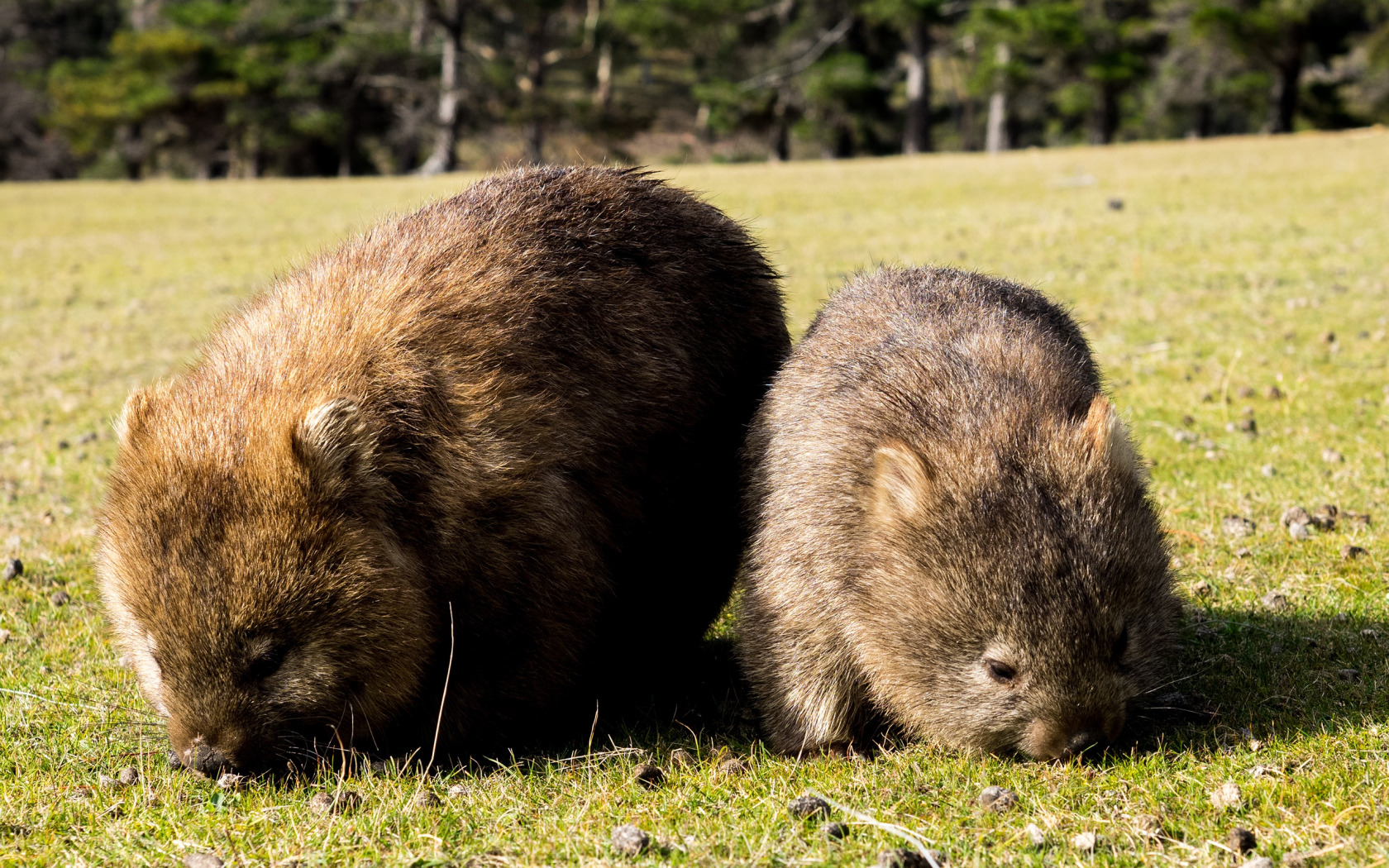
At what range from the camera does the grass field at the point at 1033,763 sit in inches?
Answer: 133

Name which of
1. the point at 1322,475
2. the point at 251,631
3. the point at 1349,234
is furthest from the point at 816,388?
the point at 1349,234

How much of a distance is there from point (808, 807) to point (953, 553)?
878mm

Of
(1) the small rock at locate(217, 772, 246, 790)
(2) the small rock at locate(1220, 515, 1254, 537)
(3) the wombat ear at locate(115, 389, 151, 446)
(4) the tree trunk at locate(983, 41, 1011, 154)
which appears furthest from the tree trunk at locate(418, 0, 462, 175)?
(1) the small rock at locate(217, 772, 246, 790)

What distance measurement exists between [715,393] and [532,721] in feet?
5.09

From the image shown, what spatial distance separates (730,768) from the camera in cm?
393

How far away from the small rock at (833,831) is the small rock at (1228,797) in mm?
1053

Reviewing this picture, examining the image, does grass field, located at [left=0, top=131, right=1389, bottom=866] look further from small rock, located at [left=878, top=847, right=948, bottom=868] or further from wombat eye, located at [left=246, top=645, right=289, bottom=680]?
wombat eye, located at [left=246, top=645, right=289, bottom=680]

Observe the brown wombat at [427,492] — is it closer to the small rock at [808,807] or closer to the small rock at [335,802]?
the small rock at [335,802]

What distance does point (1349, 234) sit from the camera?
1595 cm

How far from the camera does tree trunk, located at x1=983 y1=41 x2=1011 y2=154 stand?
45.1 metres

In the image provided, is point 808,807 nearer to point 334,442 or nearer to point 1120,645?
point 1120,645

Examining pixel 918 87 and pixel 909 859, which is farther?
pixel 918 87

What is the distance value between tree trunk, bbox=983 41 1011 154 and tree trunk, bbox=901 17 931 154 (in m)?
2.58

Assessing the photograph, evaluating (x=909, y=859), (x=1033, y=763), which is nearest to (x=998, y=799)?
(x=1033, y=763)
